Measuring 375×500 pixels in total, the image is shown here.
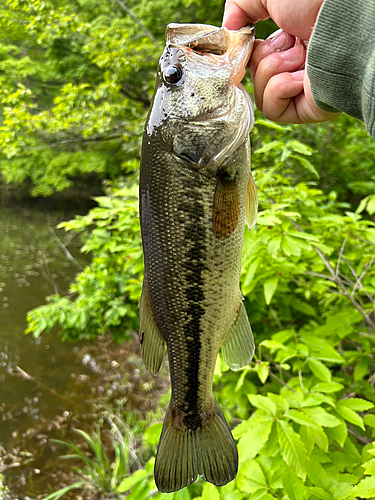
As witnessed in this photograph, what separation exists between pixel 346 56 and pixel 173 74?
1.76ft

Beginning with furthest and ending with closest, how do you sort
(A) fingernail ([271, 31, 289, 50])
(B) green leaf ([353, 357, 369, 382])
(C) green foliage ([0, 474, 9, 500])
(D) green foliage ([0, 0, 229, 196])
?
(D) green foliage ([0, 0, 229, 196]) < (C) green foliage ([0, 474, 9, 500]) < (B) green leaf ([353, 357, 369, 382]) < (A) fingernail ([271, 31, 289, 50])

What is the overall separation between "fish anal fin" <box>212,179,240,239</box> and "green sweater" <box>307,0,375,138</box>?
1.31 ft

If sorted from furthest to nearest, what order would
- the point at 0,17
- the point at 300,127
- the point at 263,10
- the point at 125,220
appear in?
1. the point at 0,17
2. the point at 300,127
3. the point at 125,220
4. the point at 263,10

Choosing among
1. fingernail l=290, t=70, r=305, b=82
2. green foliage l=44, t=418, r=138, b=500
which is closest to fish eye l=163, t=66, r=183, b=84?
fingernail l=290, t=70, r=305, b=82

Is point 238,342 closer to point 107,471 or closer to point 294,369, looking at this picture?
point 294,369

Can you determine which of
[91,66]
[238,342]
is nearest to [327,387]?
[238,342]

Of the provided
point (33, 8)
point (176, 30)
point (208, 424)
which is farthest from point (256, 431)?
point (33, 8)

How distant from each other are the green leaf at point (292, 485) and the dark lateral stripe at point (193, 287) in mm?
459

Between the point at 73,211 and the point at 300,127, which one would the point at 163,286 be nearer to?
the point at 300,127

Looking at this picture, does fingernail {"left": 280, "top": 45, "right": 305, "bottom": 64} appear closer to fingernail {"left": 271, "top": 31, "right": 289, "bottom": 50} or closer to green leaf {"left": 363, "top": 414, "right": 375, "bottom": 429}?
fingernail {"left": 271, "top": 31, "right": 289, "bottom": 50}

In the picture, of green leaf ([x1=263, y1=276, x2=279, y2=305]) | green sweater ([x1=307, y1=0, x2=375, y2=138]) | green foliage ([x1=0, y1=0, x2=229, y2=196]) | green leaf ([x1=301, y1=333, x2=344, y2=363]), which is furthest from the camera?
green foliage ([x1=0, y1=0, x2=229, y2=196])

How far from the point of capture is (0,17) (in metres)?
7.08

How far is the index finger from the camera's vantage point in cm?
139

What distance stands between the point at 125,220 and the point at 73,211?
13533 millimetres
